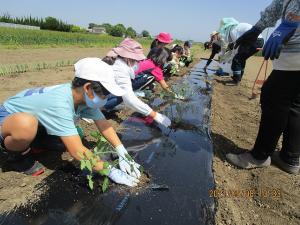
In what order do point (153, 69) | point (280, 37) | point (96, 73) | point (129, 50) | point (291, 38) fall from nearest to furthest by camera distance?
point (96, 73), point (280, 37), point (291, 38), point (129, 50), point (153, 69)

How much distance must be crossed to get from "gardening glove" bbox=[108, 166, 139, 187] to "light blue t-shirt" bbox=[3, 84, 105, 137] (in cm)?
42

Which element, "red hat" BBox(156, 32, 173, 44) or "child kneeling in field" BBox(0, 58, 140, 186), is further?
"red hat" BBox(156, 32, 173, 44)

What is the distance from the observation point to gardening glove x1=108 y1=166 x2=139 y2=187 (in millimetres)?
2104

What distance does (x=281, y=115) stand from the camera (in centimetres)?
244

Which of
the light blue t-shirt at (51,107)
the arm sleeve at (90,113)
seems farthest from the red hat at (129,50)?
the light blue t-shirt at (51,107)

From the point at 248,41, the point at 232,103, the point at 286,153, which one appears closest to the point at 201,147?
the point at 286,153

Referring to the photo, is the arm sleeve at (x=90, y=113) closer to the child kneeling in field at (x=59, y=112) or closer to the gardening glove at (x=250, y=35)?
the child kneeling in field at (x=59, y=112)

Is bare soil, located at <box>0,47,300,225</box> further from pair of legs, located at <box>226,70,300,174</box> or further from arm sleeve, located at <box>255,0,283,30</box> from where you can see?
arm sleeve, located at <box>255,0,283,30</box>

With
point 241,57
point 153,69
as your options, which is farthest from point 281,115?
point 241,57

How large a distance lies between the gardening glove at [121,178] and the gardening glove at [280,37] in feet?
4.79

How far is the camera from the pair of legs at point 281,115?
2383 mm

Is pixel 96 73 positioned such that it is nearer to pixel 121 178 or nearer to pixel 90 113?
pixel 90 113

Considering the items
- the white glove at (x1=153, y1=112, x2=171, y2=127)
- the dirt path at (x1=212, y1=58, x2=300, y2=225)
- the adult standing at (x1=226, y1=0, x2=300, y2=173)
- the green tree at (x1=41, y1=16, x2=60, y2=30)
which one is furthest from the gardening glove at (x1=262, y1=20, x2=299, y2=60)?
the green tree at (x1=41, y1=16, x2=60, y2=30)

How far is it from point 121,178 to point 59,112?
2.12ft
